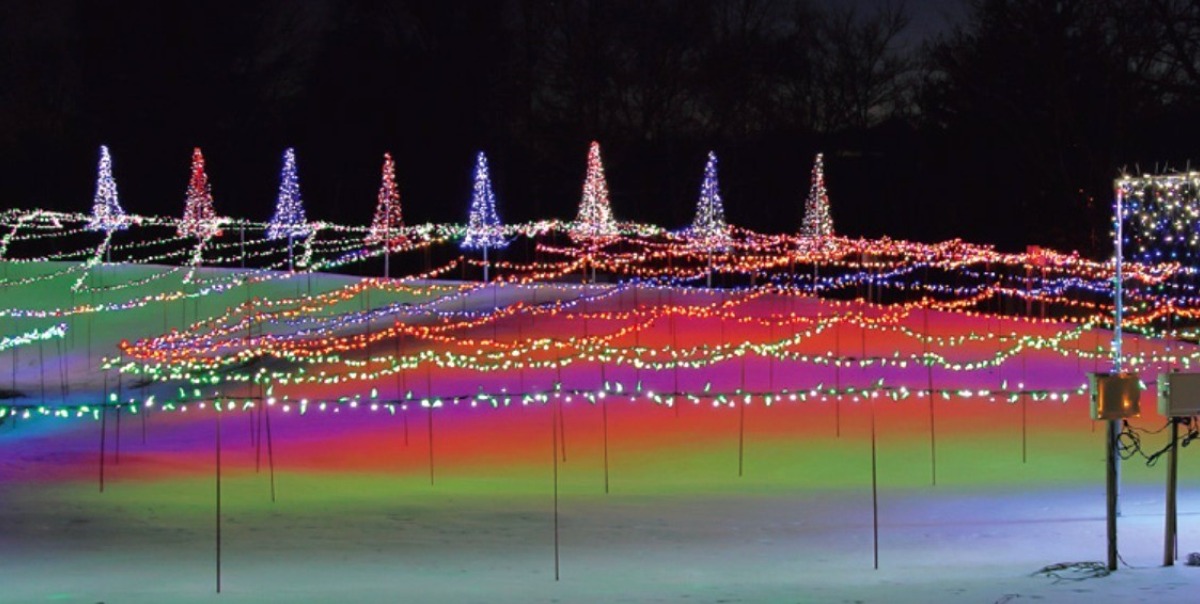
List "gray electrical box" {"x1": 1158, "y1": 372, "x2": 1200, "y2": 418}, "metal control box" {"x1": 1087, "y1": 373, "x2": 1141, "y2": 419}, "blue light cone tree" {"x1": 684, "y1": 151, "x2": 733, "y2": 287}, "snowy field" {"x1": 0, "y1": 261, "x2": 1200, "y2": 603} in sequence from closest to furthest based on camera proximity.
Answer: "gray electrical box" {"x1": 1158, "y1": 372, "x2": 1200, "y2": 418}, "metal control box" {"x1": 1087, "y1": 373, "x2": 1141, "y2": 419}, "snowy field" {"x1": 0, "y1": 261, "x2": 1200, "y2": 603}, "blue light cone tree" {"x1": 684, "y1": 151, "x2": 733, "y2": 287}

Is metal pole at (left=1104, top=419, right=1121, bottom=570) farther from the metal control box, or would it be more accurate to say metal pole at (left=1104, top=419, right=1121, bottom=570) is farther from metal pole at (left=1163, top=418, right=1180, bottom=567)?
metal pole at (left=1163, top=418, right=1180, bottom=567)

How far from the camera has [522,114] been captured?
3978 cm

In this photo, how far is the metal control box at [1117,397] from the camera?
8875 millimetres

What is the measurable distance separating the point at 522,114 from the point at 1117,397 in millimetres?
31728

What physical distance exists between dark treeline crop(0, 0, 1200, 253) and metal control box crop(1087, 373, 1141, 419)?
26206 millimetres

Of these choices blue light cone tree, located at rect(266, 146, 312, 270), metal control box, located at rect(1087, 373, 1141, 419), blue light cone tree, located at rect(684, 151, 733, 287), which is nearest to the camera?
metal control box, located at rect(1087, 373, 1141, 419)

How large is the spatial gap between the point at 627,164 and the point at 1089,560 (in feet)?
99.1

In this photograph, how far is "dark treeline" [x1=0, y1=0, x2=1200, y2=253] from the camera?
36656 millimetres

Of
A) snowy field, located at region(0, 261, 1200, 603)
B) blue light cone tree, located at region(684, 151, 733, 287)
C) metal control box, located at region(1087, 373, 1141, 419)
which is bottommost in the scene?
snowy field, located at region(0, 261, 1200, 603)

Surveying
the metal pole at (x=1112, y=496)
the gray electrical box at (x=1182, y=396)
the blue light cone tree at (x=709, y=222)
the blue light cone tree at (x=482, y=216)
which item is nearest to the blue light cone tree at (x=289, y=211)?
the blue light cone tree at (x=482, y=216)

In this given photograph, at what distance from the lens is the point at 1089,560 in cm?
971

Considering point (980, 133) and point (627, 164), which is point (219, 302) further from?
point (980, 133)

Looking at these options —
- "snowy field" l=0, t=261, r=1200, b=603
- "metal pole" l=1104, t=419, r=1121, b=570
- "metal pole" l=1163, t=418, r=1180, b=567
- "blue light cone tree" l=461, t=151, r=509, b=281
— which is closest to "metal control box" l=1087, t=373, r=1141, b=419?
"metal pole" l=1104, t=419, r=1121, b=570

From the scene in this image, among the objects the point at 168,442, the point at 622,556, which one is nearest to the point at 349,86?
the point at 168,442
